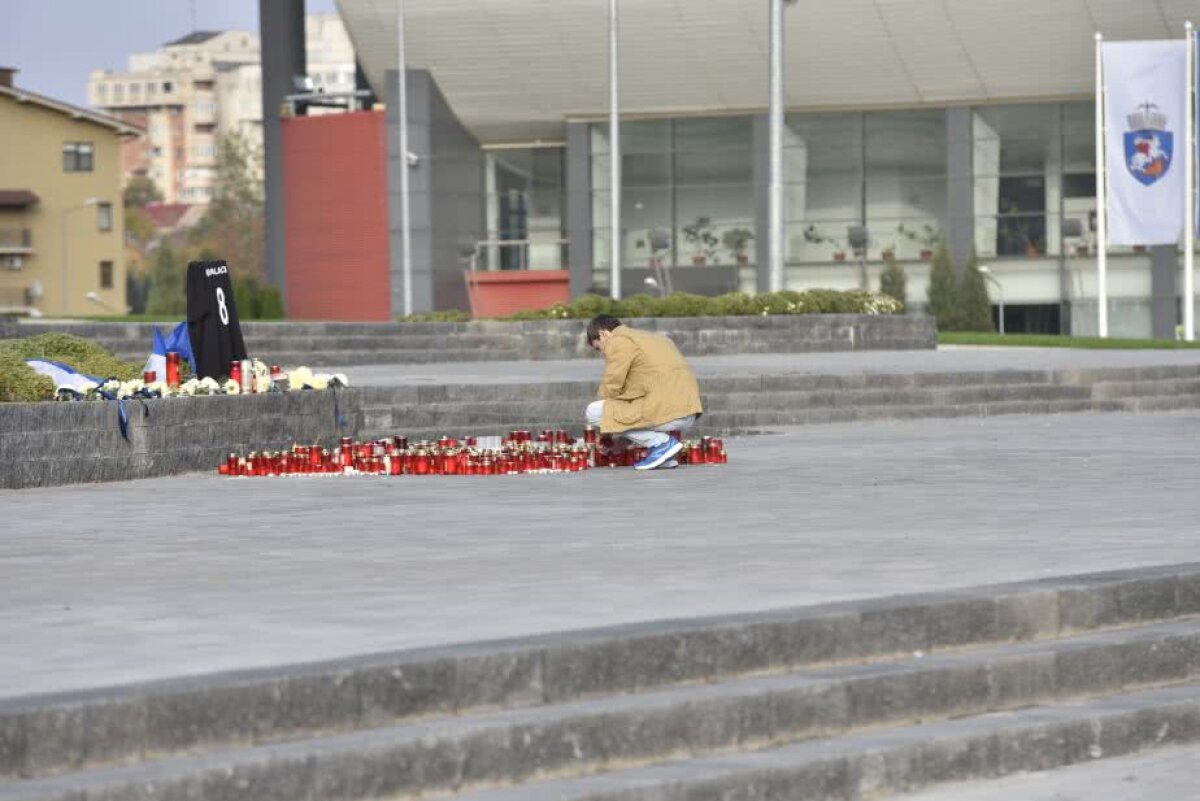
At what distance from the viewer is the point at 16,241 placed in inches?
4097

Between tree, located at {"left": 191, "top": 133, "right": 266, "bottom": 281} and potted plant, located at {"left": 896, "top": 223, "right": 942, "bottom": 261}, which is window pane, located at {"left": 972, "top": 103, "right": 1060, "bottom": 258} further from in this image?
tree, located at {"left": 191, "top": 133, "right": 266, "bottom": 281}

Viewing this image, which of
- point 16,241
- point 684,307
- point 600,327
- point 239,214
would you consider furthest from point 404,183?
point 239,214

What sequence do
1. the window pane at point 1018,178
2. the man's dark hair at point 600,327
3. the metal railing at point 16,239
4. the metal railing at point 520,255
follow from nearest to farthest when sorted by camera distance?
the man's dark hair at point 600,327, the window pane at point 1018,178, the metal railing at point 520,255, the metal railing at point 16,239

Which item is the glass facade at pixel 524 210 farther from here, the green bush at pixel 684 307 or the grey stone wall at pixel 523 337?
the green bush at pixel 684 307

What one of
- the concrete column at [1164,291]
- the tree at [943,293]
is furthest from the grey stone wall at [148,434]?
the concrete column at [1164,291]

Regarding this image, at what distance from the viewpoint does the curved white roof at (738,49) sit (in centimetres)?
6103

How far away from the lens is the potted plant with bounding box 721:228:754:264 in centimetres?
6838

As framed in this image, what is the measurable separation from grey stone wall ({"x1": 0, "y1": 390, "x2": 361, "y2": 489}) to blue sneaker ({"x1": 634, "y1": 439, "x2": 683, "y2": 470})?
2.91 m

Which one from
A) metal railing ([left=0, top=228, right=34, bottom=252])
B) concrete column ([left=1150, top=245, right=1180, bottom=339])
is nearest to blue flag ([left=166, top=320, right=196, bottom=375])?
concrete column ([left=1150, top=245, right=1180, bottom=339])

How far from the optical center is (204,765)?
734 centimetres

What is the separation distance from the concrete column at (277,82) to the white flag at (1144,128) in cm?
2887

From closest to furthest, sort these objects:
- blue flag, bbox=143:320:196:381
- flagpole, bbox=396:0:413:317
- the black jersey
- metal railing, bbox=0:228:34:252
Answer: blue flag, bbox=143:320:196:381, the black jersey, flagpole, bbox=396:0:413:317, metal railing, bbox=0:228:34:252

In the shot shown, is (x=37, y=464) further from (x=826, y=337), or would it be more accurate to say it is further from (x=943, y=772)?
(x=826, y=337)

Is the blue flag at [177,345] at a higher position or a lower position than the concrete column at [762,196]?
lower
